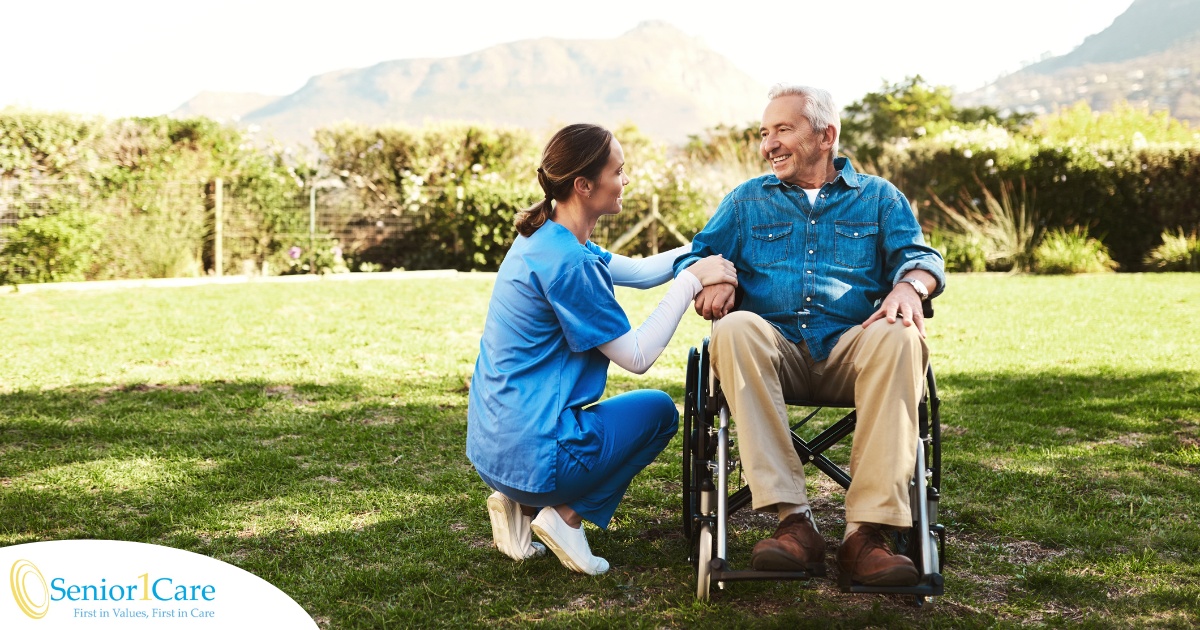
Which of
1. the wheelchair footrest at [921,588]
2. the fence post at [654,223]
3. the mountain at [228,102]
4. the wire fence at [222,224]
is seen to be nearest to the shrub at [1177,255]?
the wire fence at [222,224]

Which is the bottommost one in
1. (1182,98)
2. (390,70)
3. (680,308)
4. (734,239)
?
(680,308)

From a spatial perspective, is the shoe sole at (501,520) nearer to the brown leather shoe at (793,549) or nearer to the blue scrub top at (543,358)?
the blue scrub top at (543,358)

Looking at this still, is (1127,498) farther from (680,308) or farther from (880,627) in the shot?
(680,308)

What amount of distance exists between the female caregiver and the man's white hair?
560 millimetres

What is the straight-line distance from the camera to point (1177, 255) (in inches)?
429

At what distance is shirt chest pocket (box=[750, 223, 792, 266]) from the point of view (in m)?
2.98

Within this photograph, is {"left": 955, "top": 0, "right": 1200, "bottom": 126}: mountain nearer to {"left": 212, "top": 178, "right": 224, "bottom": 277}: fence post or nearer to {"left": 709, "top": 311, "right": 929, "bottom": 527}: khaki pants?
{"left": 212, "top": 178, "right": 224, "bottom": 277}: fence post

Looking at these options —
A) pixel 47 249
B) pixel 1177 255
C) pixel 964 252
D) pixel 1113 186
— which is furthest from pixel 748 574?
pixel 1113 186

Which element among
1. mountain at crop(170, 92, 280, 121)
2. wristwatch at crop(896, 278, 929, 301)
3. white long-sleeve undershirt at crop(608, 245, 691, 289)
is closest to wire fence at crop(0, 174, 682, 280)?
white long-sleeve undershirt at crop(608, 245, 691, 289)

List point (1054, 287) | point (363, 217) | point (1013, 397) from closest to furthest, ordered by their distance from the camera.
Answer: point (1013, 397) < point (1054, 287) < point (363, 217)

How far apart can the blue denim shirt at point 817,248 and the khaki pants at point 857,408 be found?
22 centimetres

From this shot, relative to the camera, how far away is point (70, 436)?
13.6 ft

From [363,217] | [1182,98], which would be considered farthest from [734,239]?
[1182,98]

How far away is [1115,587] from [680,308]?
4.56ft
